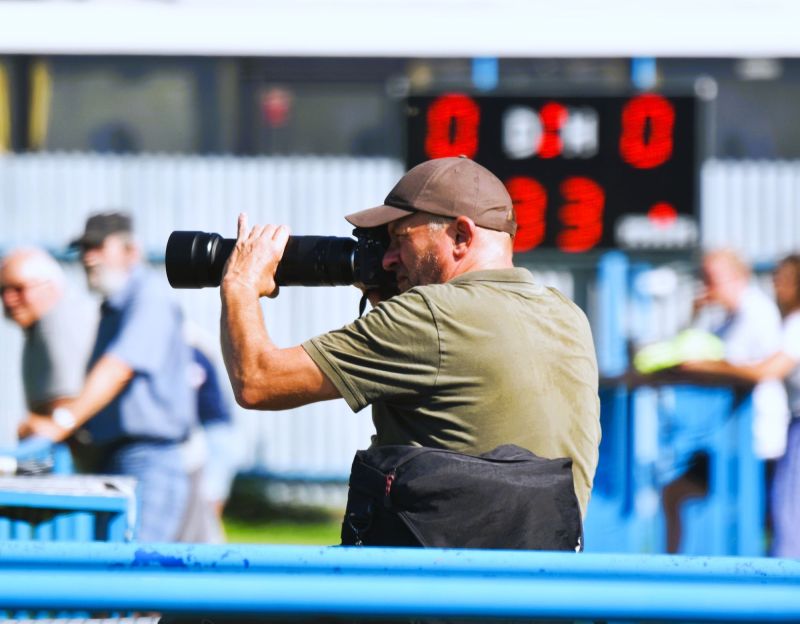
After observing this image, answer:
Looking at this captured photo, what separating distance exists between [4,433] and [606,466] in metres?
4.76

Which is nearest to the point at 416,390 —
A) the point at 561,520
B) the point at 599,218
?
the point at 561,520

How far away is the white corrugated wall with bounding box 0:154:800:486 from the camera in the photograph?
29.5 feet

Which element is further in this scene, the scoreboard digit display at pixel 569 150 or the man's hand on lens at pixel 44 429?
the scoreboard digit display at pixel 569 150

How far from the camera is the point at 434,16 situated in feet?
30.2

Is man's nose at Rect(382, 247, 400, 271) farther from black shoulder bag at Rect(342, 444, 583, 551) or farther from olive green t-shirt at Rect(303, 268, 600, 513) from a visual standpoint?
black shoulder bag at Rect(342, 444, 583, 551)

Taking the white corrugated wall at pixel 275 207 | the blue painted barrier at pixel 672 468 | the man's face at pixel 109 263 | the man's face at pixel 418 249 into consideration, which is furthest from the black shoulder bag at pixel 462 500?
the white corrugated wall at pixel 275 207

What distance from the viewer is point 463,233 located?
2572mm

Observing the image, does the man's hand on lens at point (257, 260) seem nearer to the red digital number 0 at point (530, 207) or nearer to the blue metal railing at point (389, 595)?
the blue metal railing at point (389, 595)

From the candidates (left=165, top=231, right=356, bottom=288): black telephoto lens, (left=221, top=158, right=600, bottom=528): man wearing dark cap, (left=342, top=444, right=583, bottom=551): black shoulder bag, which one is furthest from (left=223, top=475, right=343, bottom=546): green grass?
(left=342, top=444, right=583, bottom=551): black shoulder bag

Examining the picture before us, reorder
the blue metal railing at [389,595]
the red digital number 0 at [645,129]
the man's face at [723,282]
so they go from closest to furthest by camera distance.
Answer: the blue metal railing at [389,595]
the man's face at [723,282]
the red digital number 0 at [645,129]

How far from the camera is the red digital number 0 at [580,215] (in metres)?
7.95

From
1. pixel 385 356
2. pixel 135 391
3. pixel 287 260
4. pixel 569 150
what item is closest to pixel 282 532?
pixel 569 150

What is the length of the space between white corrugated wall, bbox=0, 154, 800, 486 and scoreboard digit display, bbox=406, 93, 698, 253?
4.00 feet

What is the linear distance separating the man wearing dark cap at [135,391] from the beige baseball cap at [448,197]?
9.34 feet
